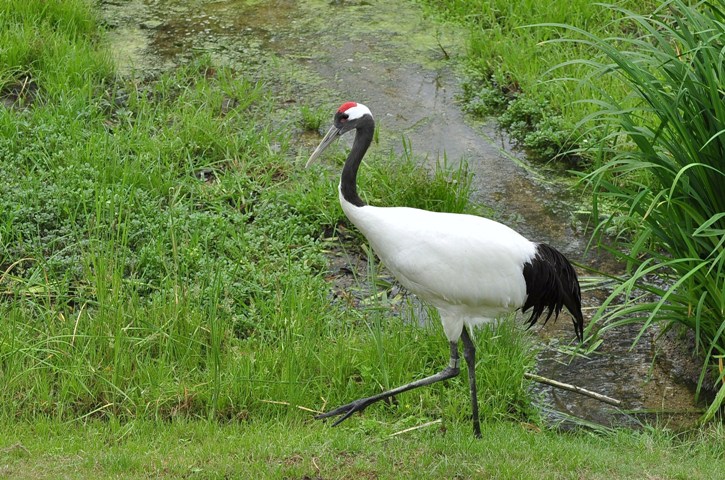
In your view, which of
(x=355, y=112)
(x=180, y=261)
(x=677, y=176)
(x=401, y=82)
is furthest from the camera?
(x=401, y=82)

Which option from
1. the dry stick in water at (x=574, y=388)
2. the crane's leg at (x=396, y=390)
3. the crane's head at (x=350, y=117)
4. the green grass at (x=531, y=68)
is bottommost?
the dry stick in water at (x=574, y=388)

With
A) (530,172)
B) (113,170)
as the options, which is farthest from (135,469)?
(530,172)

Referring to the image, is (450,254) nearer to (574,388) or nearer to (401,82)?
(574,388)

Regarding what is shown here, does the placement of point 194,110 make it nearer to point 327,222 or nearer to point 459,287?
point 327,222

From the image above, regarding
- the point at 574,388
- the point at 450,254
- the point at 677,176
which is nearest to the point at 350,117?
the point at 450,254

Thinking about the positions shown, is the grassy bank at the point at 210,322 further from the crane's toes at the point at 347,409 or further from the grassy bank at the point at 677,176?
the grassy bank at the point at 677,176

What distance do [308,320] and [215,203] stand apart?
4.31ft

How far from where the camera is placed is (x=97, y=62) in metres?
7.41

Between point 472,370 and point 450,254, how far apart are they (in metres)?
0.59

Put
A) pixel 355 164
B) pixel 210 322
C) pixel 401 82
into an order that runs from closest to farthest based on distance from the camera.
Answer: pixel 355 164, pixel 210 322, pixel 401 82

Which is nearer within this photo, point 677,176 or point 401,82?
point 677,176

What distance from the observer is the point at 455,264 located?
4.56 m

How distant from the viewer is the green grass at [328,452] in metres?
4.22

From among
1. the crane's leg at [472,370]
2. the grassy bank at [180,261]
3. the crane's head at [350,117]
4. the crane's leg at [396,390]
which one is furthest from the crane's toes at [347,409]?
the crane's head at [350,117]
